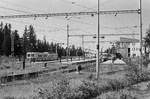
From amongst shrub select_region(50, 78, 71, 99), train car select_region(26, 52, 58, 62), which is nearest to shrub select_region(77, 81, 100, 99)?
shrub select_region(50, 78, 71, 99)

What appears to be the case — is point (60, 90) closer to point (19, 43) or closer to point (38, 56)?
point (38, 56)

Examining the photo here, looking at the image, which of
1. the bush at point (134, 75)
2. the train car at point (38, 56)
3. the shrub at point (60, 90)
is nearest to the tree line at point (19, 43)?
the train car at point (38, 56)

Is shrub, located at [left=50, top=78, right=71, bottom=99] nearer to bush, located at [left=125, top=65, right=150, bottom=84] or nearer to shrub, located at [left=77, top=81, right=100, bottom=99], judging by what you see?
shrub, located at [left=77, top=81, right=100, bottom=99]

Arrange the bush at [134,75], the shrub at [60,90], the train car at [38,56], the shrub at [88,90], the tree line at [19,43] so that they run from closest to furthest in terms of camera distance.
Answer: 1. the shrub at [60,90]
2. the shrub at [88,90]
3. the bush at [134,75]
4. the train car at [38,56]
5. the tree line at [19,43]

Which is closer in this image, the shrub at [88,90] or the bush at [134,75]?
the shrub at [88,90]

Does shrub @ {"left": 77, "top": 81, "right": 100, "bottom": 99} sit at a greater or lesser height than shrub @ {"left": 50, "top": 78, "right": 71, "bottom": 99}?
lesser

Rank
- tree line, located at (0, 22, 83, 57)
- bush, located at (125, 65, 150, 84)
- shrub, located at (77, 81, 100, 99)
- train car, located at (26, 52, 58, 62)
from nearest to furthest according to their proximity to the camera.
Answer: shrub, located at (77, 81, 100, 99), bush, located at (125, 65, 150, 84), train car, located at (26, 52, 58, 62), tree line, located at (0, 22, 83, 57)

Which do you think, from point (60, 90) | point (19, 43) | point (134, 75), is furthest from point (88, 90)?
point (19, 43)

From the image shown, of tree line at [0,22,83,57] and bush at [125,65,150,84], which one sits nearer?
bush at [125,65,150,84]

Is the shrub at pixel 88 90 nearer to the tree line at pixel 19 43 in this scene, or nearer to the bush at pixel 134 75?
the bush at pixel 134 75

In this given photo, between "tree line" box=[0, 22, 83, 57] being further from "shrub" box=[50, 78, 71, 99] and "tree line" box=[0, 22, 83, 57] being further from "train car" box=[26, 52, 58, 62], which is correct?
"shrub" box=[50, 78, 71, 99]

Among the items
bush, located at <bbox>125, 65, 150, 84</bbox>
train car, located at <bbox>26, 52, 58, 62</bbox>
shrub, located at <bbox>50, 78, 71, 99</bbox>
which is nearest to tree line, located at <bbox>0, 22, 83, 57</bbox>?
train car, located at <bbox>26, 52, 58, 62</bbox>

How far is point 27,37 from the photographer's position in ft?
347

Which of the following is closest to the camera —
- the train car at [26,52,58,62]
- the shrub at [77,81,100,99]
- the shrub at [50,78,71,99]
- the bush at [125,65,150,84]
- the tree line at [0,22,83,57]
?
the shrub at [50,78,71,99]
